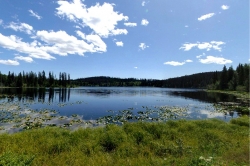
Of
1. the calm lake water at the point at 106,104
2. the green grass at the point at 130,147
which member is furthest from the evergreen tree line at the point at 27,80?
the green grass at the point at 130,147

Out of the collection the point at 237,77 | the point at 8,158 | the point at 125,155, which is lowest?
the point at 125,155

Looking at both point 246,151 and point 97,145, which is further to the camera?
point 97,145

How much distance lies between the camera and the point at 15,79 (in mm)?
123062

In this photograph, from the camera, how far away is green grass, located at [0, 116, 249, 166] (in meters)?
7.57

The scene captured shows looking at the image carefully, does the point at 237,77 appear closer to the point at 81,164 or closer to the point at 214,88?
the point at 214,88

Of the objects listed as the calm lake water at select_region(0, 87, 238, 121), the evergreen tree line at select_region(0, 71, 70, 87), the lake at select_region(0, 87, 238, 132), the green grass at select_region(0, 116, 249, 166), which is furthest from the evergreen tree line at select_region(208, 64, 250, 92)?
the evergreen tree line at select_region(0, 71, 70, 87)

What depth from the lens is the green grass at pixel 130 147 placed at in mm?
7570

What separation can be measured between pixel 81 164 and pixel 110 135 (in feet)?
12.3

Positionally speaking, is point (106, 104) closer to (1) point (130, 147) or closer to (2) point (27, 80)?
(1) point (130, 147)

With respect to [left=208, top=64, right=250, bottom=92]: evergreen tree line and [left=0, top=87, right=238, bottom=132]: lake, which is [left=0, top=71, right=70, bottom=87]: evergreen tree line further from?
[left=208, top=64, right=250, bottom=92]: evergreen tree line

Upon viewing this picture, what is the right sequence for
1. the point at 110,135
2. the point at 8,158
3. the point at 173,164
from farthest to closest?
the point at 110,135 < the point at 173,164 < the point at 8,158

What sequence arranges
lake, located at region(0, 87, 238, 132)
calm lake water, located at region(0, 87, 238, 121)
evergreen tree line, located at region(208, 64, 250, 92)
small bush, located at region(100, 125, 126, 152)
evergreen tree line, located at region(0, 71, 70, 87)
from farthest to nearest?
evergreen tree line, located at region(0, 71, 70, 87), evergreen tree line, located at region(208, 64, 250, 92), calm lake water, located at region(0, 87, 238, 121), lake, located at region(0, 87, 238, 132), small bush, located at region(100, 125, 126, 152)

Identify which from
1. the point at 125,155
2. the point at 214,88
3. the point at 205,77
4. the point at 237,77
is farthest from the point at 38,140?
the point at 205,77

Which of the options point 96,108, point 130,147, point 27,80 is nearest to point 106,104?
point 96,108
